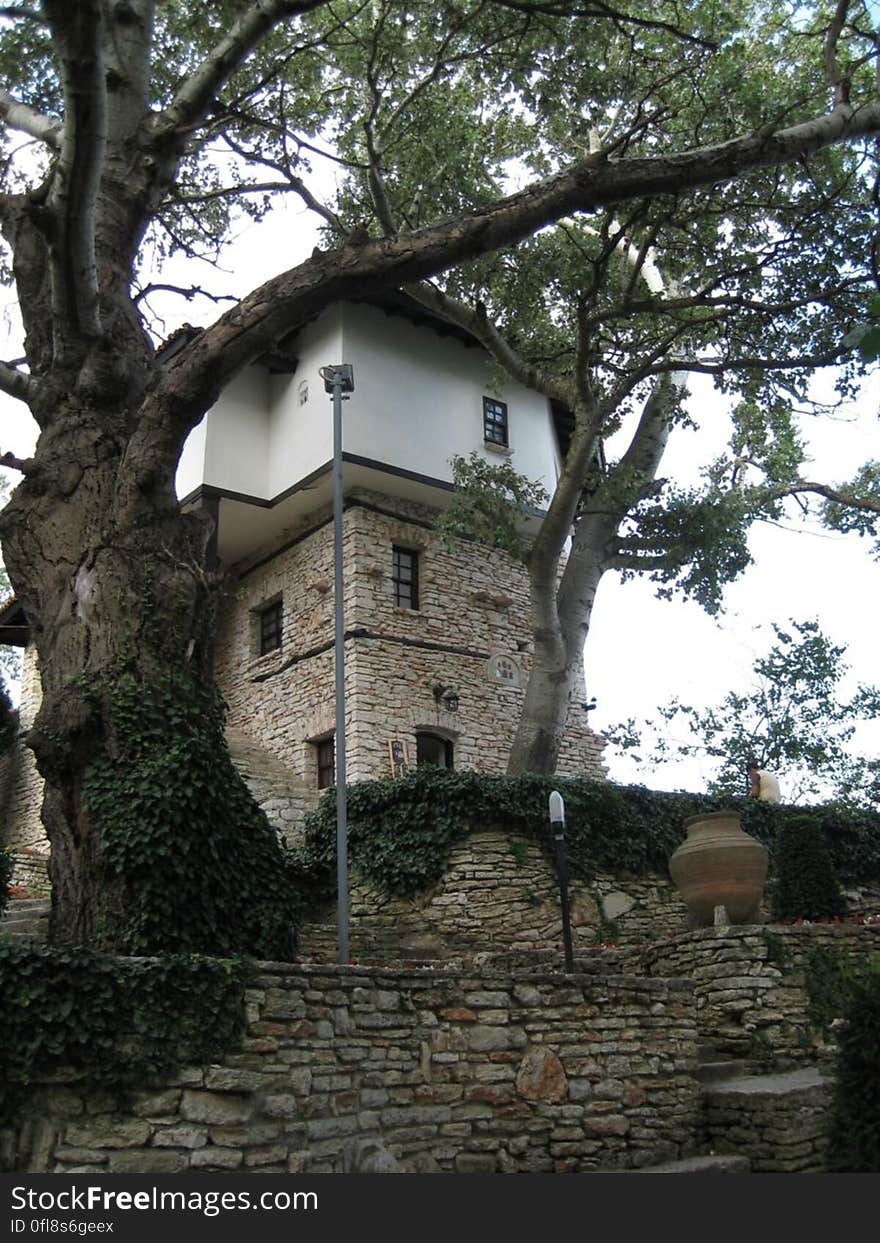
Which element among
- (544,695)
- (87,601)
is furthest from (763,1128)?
(544,695)

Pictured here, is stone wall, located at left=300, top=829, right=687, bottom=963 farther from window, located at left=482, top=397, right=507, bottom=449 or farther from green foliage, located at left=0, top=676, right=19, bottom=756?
green foliage, located at left=0, top=676, right=19, bottom=756

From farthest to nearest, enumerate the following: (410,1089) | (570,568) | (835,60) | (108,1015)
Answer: (570,568) < (835,60) < (410,1089) < (108,1015)

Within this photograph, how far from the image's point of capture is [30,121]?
9.00 m

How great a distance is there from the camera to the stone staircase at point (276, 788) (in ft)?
44.5

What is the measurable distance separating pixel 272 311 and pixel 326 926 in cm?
602

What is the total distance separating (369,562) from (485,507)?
6.88ft

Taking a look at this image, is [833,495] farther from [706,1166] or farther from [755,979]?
[706,1166]

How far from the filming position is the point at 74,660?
668cm

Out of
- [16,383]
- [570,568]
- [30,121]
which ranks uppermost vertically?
[30,121]

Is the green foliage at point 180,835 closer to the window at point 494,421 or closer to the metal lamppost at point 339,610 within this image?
the metal lamppost at point 339,610

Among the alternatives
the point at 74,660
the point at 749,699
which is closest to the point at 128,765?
the point at 74,660

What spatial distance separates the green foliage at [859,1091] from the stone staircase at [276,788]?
27.7 ft

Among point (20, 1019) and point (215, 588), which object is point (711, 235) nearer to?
point (215, 588)

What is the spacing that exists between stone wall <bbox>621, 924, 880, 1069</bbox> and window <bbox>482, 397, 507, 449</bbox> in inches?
377
